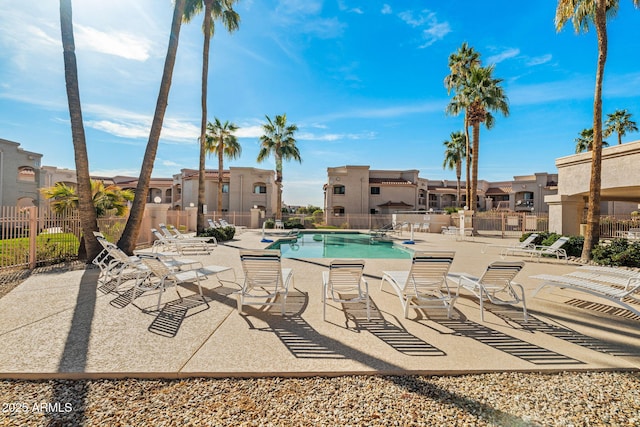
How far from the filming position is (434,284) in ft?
15.5

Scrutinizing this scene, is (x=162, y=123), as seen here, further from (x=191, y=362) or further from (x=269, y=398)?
(x=269, y=398)

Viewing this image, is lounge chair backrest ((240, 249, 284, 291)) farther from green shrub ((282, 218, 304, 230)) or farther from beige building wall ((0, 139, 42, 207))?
beige building wall ((0, 139, 42, 207))

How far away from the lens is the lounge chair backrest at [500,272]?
4582 mm

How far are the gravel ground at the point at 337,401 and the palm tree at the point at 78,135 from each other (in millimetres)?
7740

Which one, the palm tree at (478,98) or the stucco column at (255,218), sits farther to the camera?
the stucco column at (255,218)

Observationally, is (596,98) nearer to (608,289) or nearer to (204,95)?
(608,289)

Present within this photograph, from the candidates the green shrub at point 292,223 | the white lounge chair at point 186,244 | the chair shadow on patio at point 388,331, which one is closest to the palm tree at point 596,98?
the chair shadow on patio at point 388,331

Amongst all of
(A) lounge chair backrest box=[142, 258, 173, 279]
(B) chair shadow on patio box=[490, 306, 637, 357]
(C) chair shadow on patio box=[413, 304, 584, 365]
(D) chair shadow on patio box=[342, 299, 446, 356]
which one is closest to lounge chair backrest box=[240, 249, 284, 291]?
(D) chair shadow on patio box=[342, 299, 446, 356]

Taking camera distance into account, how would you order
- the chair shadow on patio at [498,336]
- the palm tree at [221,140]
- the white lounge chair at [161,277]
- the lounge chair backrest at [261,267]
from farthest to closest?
the palm tree at [221,140] → the white lounge chair at [161,277] → the lounge chair backrest at [261,267] → the chair shadow on patio at [498,336]

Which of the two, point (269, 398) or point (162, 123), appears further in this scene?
point (162, 123)

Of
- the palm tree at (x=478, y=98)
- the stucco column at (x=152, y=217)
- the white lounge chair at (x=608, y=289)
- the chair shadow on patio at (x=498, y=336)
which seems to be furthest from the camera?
the palm tree at (x=478, y=98)

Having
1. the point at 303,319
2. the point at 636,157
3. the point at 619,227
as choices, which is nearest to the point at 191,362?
the point at 303,319

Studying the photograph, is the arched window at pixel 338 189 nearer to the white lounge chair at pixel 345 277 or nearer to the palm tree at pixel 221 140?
the palm tree at pixel 221 140

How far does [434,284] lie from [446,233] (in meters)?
20.2
